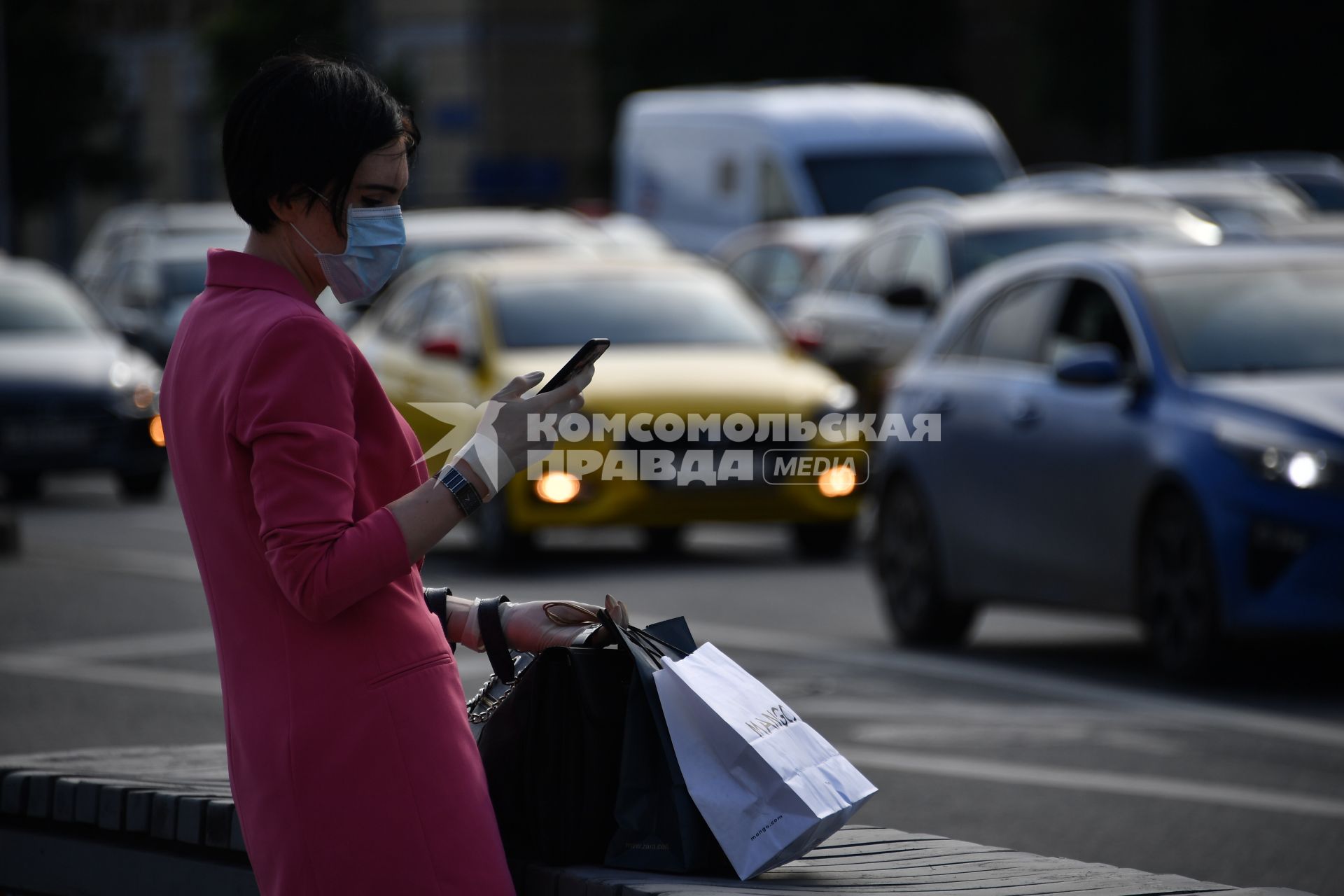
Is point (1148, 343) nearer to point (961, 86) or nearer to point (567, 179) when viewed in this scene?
point (961, 86)

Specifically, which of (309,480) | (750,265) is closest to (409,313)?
(750,265)

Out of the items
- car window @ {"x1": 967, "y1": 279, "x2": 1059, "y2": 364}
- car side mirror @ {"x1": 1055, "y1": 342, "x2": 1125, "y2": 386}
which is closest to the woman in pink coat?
car side mirror @ {"x1": 1055, "y1": 342, "x2": 1125, "y2": 386}

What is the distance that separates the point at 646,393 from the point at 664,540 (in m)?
1.69

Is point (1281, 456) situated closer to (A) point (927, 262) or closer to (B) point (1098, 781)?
(B) point (1098, 781)

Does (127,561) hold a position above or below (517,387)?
below

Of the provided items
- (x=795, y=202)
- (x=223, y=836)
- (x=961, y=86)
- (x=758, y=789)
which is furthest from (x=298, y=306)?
(x=961, y=86)

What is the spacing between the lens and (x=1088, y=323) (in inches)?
385

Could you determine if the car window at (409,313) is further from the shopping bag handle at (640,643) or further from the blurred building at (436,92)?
the blurred building at (436,92)

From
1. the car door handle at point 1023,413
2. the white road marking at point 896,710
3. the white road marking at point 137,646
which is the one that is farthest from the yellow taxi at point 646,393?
the car door handle at point 1023,413

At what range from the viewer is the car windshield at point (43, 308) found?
735 inches

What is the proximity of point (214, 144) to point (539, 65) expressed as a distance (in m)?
7.89

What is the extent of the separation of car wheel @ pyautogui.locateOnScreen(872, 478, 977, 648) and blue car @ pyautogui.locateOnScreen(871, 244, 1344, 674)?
1cm

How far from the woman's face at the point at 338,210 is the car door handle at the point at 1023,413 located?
260 inches

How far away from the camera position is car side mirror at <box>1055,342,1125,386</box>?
915 cm
